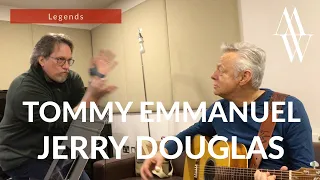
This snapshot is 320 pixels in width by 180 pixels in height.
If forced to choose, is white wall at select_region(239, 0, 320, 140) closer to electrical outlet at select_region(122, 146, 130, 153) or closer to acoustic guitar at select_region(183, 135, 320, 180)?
acoustic guitar at select_region(183, 135, 320, 180)

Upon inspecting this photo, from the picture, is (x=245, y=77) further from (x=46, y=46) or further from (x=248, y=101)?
(x=46, y=46)

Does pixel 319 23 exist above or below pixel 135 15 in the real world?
below

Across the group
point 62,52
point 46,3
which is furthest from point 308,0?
point 46,3

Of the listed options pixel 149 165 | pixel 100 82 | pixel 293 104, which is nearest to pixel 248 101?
pixel 293 104

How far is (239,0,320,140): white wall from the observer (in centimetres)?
211

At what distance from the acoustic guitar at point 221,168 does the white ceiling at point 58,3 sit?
2.81m

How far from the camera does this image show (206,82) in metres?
2.95

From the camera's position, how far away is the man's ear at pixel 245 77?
1590mm

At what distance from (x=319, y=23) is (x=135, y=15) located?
2.24 m

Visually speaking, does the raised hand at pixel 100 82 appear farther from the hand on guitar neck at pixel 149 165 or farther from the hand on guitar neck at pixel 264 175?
the hand on guitar neck at pixel 264 175

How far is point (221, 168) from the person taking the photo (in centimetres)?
150

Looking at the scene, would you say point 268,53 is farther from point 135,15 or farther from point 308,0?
point 135,15

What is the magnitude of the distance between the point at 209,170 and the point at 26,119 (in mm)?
944

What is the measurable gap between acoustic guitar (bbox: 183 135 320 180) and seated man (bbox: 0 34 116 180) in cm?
66
